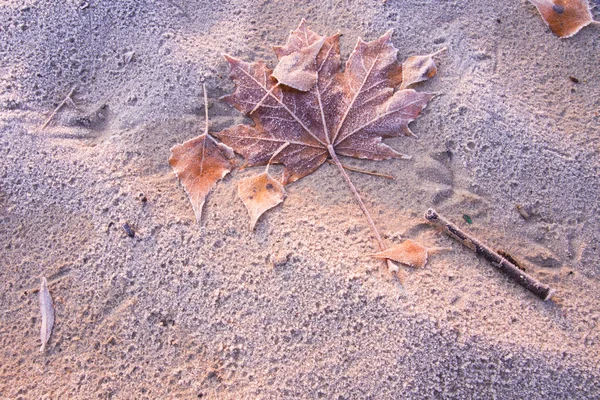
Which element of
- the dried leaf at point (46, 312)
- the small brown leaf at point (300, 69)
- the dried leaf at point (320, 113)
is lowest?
the dried leaf at point (46, 312)

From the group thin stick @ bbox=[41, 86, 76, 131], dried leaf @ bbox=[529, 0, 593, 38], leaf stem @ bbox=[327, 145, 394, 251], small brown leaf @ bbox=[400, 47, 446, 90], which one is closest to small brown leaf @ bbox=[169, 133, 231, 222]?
leaf stem @ bbox=[327, 145, 394, 251]

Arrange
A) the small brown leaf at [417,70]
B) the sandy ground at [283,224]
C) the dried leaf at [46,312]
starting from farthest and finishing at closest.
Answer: the small brown leaf at [417,70]
the dried leaf at [46,312]
the sandy ground at [283,224]

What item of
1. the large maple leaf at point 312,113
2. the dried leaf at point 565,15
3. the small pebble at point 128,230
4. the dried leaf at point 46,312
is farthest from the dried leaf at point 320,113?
the dried leaf at point 46,312

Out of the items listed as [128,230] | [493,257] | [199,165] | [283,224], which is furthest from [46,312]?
[493,257]

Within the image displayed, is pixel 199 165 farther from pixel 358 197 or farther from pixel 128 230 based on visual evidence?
pixel 358 197

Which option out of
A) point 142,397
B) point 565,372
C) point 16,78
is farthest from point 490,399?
point 16,78

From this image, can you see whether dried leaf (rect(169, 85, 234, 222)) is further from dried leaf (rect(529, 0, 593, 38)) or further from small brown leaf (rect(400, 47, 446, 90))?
dried leaf (rect(529, 0, 593, 38))

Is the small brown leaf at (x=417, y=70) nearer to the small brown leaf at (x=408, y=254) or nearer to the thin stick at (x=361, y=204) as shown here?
the thin stick at (x=361, y=204)
